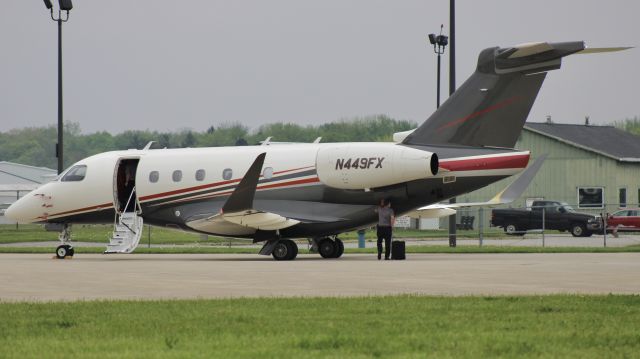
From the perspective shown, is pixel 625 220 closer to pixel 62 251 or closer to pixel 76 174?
pixel 76 174

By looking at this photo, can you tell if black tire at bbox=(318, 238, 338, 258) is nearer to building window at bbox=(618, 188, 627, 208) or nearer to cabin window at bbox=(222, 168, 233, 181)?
cabin window at bbox=(222, 168, 233, 181)

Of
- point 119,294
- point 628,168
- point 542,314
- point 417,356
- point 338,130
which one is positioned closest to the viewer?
point 417,356

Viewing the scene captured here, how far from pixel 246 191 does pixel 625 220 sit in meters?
33.6

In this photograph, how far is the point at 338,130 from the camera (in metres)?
115

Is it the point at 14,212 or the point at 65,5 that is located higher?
the point at 65,5

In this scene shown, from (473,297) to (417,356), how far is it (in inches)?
253

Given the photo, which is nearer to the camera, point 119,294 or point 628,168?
point 119,294

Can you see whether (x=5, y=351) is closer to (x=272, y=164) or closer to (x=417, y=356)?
(x=417, y=356)

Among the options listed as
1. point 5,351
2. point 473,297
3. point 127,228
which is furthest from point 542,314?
point 127,228

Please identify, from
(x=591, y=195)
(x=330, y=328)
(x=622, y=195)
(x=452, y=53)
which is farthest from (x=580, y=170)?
(x=330, y=328)

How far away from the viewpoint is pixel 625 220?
60156 mm

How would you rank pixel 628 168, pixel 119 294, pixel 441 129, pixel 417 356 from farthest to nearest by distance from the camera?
pixel 628 168, pixel 441 129, pixel 119 294, pixel 417 356

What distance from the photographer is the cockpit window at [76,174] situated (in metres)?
36.4

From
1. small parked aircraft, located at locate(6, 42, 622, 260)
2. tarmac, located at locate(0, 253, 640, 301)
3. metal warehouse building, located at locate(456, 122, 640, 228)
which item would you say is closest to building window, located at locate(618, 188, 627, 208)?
metal warehouse building, located at locate(456, 122, 640, 228)
